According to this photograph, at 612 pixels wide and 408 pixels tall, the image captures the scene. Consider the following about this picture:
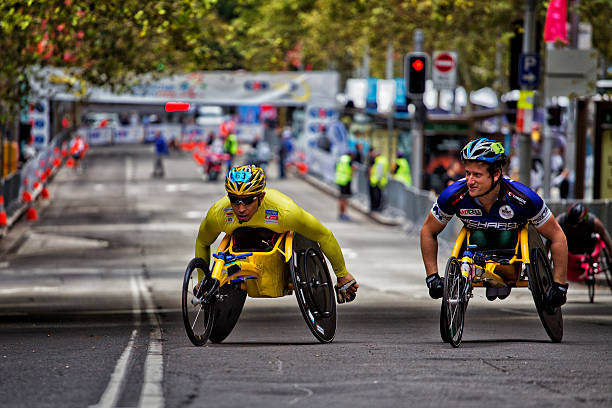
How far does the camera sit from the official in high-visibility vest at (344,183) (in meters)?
33.5

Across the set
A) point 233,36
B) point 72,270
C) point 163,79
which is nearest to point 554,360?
point 72,270

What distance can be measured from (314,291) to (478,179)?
1632 mm

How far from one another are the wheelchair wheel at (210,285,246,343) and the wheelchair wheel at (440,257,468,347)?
1.73 m

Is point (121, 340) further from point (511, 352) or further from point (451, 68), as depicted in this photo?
point (451, 68)

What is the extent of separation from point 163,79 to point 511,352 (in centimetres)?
3543

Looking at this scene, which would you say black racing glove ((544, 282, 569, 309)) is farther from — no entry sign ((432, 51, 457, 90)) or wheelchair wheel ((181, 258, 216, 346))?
no entry sign ((432, 51, 457, 90))

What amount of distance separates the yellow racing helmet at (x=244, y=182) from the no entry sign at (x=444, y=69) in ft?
65.3

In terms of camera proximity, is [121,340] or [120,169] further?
[120,169]

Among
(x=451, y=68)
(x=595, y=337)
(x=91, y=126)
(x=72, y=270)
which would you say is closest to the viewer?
(x=595, y=337)

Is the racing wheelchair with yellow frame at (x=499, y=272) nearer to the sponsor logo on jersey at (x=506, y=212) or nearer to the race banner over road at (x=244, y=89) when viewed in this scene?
the sponsor logo on jersey at (x=506, y=212)

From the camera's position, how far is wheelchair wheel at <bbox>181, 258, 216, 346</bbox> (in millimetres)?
9445

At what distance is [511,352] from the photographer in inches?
361

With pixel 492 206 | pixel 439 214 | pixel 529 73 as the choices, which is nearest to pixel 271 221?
pixel 439 214

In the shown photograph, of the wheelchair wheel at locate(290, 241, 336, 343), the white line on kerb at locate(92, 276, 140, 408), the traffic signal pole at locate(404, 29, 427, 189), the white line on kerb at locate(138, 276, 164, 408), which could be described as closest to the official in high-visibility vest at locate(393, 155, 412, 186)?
the traffic signal pole at locate(404, 29, 427, 189)
